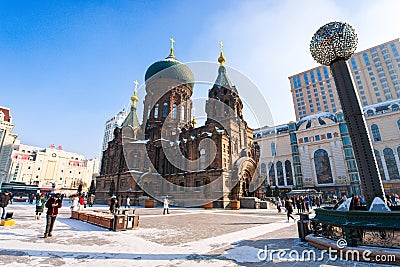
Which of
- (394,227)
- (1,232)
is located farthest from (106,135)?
(394,227)

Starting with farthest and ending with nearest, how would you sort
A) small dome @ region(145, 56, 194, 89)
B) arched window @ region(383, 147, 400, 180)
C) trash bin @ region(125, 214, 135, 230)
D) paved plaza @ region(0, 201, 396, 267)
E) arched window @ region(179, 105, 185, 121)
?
arched window @ region(179, 105, 185, 121), small dome @ region(145, 56, 194, 89), arched window @ region(383, 147, 400, 180), trash bin @ region(125, 214, 135, 230), paved plaza @ region(0, 201, 396, 267)

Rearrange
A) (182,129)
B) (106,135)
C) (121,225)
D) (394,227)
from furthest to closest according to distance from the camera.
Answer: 1. (106,135)
2. (182,129)
3. (121,225)
4. (394,227)

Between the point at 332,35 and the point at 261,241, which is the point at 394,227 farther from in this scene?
the point at 332,35

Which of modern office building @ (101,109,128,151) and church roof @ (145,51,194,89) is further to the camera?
modern office building @ (101,109,128,151)

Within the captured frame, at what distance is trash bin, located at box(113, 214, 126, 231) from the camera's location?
9.19 m

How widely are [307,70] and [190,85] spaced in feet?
211

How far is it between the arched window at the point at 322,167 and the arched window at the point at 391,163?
896 centimetres

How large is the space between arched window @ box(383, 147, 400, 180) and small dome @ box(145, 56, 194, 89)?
1535 inches

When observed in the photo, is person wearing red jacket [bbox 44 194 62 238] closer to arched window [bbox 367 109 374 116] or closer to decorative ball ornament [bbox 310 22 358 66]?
decorative ball ornament [bbox 310 22 358 66]

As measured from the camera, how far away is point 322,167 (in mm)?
43750

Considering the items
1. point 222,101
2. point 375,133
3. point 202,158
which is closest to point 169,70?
point 222,101

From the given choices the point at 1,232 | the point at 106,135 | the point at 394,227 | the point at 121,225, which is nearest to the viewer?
the point at 394,227

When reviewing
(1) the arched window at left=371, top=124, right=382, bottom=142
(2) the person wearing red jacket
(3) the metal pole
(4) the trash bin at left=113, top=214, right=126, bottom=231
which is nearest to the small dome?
(4) the trash bin at left=113, top=214, right=126, bottom=231

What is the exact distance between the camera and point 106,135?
122312 millimetres
